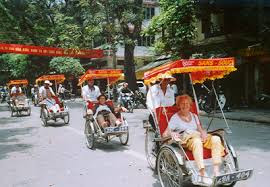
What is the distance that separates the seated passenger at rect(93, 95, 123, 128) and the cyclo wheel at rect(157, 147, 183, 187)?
12.4 ft

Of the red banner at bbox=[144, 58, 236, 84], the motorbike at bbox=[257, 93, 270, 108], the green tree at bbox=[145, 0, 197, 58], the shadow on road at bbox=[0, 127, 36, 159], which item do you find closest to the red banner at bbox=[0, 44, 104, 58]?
the green tree at bbox=[145, 0, 197, 58]

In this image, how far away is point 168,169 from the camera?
234 inches

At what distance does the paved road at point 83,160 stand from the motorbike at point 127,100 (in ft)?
25.5

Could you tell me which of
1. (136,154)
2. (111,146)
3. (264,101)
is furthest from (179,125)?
(264,101)

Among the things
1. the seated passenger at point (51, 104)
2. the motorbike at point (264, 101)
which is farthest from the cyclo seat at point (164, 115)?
the motorbike at point (264, 101)

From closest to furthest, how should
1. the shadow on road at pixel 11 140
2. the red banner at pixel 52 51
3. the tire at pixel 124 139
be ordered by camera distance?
the tire at pixel 124 139, the shadow on road at pixel 11 140, the red banner at pixel 52 51

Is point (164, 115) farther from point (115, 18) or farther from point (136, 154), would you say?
point (115, 18)

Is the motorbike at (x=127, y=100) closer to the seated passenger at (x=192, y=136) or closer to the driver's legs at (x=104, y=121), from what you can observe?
the driver's legs at (x=104, y=121)

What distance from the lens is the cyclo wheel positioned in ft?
18.2

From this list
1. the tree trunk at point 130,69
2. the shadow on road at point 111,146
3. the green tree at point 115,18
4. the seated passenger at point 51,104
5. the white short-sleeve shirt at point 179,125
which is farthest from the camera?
the tree trunk at point 130,69

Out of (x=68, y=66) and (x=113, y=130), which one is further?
(x=68, y=66)

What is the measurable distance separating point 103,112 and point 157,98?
115 inches

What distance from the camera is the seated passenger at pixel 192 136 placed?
5559 millimetres

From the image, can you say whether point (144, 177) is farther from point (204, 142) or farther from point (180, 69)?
point (180, 69)
